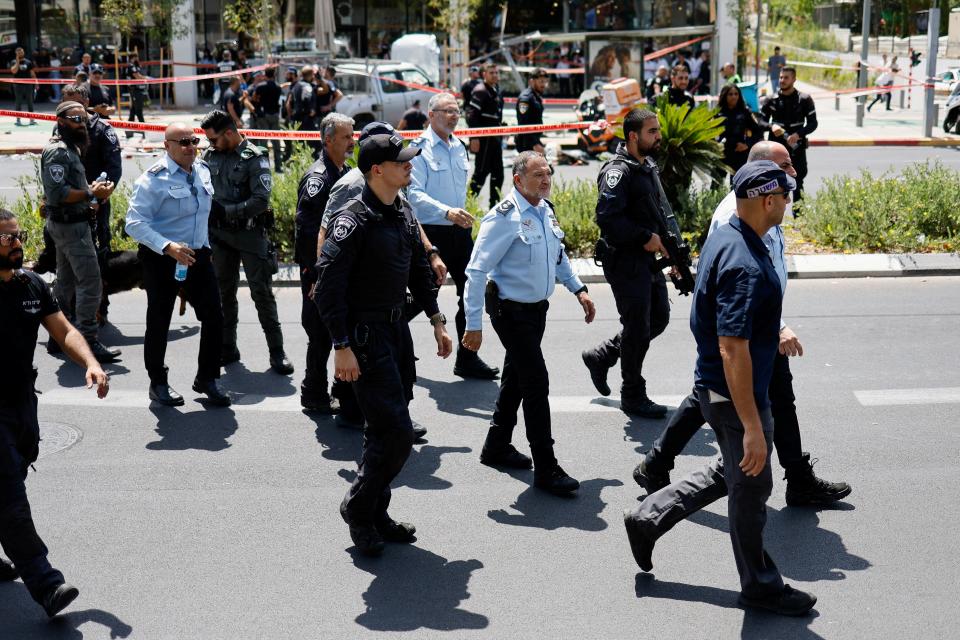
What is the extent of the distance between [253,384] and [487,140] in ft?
24.0

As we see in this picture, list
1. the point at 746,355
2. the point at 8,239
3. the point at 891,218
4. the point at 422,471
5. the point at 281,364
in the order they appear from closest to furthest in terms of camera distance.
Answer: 1. the point at 746,355
2. the point at 8,239
3. the point at 422,471
4. the point at 281,364
5. the point at 891,218

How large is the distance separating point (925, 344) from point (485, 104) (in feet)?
29.6

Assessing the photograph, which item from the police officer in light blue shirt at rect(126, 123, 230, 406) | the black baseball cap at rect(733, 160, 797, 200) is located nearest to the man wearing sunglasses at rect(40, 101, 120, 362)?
the police officer in light blue shirt at rect(126, 123, 230, 406)

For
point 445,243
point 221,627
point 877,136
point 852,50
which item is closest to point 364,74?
point 877,136

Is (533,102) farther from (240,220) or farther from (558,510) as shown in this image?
(558,510)

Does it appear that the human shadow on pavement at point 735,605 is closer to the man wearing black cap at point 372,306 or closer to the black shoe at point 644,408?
the man wearing black cap at point 372,306

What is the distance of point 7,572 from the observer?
5.20 m

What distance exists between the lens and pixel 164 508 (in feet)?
19.7

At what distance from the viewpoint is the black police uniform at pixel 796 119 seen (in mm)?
13938

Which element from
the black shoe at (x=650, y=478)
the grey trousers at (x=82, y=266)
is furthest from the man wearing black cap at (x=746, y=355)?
the grey trousers at (x=82, y=266)

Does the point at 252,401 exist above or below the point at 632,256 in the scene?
below

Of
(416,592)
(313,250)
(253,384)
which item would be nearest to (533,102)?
(253,384)

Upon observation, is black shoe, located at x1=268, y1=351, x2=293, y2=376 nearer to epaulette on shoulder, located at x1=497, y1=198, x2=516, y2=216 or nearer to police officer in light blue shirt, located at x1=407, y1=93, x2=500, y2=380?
police officer in light blue shirt, located at x1=407, y1=93, x2=500, y2=380

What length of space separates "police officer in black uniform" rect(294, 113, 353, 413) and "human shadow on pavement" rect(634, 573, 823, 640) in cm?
300
